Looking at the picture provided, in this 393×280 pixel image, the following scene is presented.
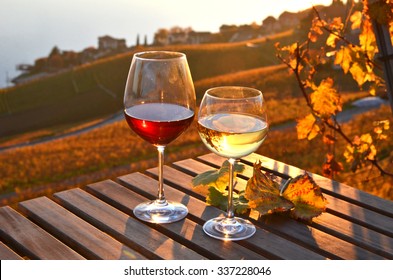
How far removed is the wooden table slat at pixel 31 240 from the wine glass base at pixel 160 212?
Answer: 303 millimetres

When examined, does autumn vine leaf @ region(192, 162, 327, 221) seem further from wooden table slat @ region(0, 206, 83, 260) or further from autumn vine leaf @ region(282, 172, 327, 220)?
wooden table slat @ region(0, 206, 83, 260)

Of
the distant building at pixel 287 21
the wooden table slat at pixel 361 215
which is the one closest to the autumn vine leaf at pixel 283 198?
the wooden table slat at pixel 361 215

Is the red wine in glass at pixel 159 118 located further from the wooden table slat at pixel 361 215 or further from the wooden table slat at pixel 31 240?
the wooden table slat at pixel 361 215

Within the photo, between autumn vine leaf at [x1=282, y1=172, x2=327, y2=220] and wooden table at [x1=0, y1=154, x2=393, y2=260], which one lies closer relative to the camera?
wooden table at [x1=0, y1=154, x2=393, y2=260]

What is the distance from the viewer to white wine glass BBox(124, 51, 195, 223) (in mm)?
1820

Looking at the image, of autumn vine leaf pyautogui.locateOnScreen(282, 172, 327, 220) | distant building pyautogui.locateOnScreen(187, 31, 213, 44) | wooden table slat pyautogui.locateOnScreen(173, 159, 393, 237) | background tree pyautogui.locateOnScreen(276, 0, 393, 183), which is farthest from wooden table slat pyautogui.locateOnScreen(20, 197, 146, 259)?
distant building pyautogui.locateOnScreen(187, 31, 213, 44)

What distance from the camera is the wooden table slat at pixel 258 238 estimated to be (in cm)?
170

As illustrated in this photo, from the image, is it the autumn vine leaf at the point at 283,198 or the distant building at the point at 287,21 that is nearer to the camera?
the autumn vine leaf at the point at 283,198

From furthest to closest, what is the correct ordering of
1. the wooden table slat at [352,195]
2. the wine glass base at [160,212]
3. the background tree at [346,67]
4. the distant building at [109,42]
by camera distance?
1. the distant building at [109,42]
2. the background tree at [346,67]
3. the wooden table slat at [352,195]
4. the wine glass base at [160,212]

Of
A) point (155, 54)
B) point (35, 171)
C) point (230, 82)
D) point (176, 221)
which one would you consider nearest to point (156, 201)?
point (176, 221)

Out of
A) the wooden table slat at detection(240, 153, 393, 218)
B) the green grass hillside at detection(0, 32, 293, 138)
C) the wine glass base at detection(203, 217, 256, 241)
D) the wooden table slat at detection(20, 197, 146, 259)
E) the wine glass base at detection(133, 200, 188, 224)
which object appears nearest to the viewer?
the wooden table slat at detection(20, 197, 146, 259)

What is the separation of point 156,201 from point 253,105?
0.56 metres
